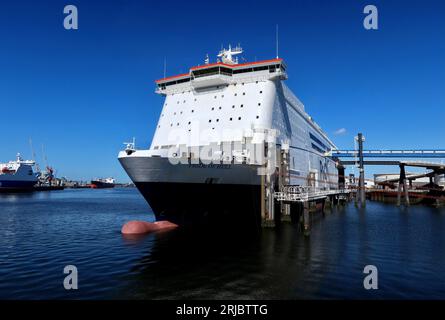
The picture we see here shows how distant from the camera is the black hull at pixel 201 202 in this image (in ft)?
61.1

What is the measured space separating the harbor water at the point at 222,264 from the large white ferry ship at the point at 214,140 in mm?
2282

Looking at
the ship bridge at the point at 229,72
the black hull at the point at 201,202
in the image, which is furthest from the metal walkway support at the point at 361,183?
the black hull at the point at 201,202

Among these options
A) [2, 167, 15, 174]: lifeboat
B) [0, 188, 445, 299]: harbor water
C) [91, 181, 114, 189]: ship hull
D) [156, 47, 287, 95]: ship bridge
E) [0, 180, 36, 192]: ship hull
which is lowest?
[91, 181, 114, 189]: ship hull

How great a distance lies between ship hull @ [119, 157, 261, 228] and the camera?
17941 mm

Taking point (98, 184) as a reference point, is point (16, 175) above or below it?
above

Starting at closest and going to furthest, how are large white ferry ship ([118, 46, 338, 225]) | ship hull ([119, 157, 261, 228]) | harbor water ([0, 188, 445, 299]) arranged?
1. harbor water ([0, 188, 445, 299])
2. ship hull ([119, 157, 261, 228])
3. large white ferry ship ([118, 46, 338, 225])

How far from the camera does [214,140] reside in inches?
891

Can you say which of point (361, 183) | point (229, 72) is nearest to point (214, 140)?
point (229, 72)

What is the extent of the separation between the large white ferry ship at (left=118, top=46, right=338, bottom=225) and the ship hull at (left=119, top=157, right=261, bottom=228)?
0.21 feet

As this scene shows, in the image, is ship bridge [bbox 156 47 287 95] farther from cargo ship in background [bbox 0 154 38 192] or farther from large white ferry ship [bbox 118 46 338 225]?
cargo ship in background [bbox 0 154 38 192]

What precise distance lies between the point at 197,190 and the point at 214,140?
5464 mm

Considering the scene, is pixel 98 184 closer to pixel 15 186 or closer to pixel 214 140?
pixel 15 186

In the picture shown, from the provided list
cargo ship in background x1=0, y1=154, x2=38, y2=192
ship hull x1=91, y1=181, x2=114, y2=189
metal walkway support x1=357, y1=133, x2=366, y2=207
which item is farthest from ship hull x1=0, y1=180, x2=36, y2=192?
metal walkway support x1=357, y1=133, x2=366, y2=207
